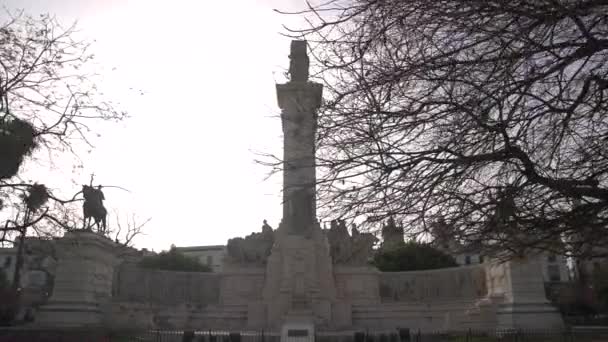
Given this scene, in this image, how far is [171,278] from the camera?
26938 millimetres

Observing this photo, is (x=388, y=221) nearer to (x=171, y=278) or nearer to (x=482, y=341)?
(x=482, y=341)

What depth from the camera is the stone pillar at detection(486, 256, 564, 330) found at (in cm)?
1922

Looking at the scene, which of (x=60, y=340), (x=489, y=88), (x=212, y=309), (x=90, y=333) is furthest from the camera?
(x=212, y=309)

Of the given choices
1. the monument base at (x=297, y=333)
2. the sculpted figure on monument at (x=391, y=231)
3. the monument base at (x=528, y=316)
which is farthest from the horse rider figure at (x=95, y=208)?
the sculpted figure on monument at (x=391, y=231)

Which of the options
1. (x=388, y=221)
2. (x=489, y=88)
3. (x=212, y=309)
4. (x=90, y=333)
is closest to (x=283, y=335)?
(x=90, y=333)

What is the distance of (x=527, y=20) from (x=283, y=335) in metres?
13.5

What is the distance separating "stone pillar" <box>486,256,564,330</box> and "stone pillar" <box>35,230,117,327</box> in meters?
15.6

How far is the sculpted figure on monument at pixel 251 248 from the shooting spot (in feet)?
85.8

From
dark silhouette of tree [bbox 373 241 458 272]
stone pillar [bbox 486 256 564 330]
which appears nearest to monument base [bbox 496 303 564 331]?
stone pillar [bbox 486 256 564 330]

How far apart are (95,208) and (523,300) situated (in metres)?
18.2

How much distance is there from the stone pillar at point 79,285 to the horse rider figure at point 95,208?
109cm

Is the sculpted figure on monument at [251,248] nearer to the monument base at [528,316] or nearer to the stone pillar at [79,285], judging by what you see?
the stone pillar at [79,285]

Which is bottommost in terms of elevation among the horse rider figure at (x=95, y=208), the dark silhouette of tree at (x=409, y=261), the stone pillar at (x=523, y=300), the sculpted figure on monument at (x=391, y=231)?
Result: the stone pillar at (x=523, y=300)

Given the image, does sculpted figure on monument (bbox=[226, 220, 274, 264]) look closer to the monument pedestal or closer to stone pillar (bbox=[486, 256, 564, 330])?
the monument pedestal
